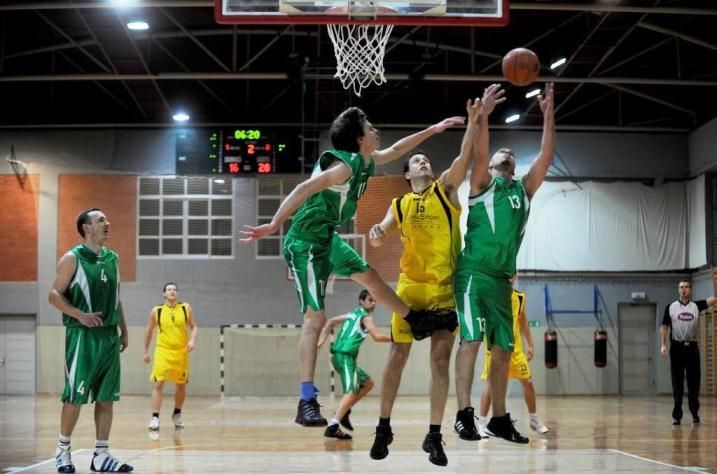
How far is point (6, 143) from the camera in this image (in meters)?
27.1

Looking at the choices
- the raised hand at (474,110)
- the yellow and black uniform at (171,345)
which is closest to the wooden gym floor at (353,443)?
the yellow and black uniform at (171,345)

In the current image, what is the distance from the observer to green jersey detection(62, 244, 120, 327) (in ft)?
32.3

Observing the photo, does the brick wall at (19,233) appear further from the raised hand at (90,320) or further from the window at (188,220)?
the raised hand at (90,320)

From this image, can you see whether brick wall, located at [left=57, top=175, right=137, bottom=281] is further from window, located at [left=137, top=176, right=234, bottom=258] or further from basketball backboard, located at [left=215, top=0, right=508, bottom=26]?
basketball backboard, located at [left=215, top=0, right=508, bottom=26]

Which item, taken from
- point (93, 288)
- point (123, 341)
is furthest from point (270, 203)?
point (93, 288)

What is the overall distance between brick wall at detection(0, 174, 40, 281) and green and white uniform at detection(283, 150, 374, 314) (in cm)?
2069

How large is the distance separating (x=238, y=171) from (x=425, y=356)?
7253 mm

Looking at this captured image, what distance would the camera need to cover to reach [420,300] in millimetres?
7938

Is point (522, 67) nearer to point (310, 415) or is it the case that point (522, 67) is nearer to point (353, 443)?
point (310, 415)

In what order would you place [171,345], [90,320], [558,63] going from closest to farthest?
[90,320] → [171,345] → [558,63]

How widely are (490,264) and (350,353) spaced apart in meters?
6.33

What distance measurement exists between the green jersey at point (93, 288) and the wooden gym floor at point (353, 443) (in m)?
1.64

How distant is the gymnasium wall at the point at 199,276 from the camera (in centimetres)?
2641

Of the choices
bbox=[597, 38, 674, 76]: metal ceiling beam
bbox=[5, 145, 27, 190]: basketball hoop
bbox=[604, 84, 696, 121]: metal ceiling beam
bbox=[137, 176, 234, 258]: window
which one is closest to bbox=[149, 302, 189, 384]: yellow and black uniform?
bbox=[137, 176, 234, 258]: window
